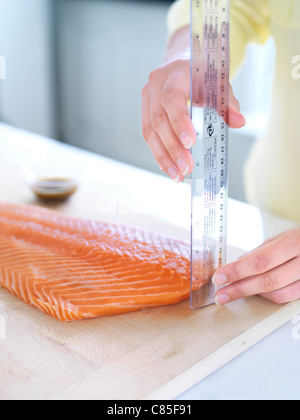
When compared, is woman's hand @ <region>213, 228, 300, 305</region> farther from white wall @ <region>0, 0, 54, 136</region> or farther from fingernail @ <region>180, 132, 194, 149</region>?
white wall @ <region>0, 0, 54, 136</region>

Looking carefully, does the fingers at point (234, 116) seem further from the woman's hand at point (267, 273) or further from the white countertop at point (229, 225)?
the white countertop at point (229, 225)

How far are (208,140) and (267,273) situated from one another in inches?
13.6

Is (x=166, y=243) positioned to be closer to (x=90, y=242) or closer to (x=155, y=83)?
(x=90, y=242)

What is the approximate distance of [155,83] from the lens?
1.35 m

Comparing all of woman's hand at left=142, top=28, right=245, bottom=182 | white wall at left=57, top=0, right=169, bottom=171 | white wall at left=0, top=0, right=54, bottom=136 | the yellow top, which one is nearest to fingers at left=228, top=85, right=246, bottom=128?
woman's hand at left=142, top=28, right=245, bottom=182

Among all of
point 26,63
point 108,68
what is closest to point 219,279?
point 108,68

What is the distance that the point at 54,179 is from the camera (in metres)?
2.00

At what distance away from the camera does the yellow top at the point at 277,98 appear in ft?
5.55

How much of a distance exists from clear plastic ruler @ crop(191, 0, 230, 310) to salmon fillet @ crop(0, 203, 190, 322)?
0.07m

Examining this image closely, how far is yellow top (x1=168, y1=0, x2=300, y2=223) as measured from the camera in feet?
5.55

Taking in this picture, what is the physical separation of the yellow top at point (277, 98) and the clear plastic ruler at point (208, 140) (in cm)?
61
